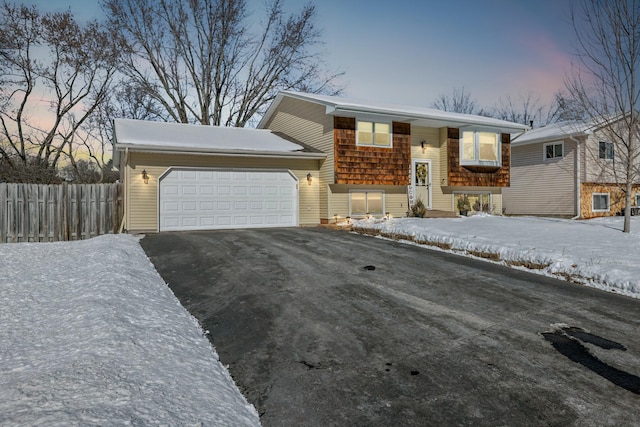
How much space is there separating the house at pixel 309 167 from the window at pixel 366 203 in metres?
0.04

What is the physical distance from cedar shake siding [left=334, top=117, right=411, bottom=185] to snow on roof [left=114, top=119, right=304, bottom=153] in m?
1.73

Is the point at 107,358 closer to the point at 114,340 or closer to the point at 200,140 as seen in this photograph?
the point at 114,340

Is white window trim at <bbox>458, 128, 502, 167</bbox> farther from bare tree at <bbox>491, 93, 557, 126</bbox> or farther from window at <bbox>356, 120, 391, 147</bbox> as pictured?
bare tree at <bbox>491, 93, 557, 126</bbox>

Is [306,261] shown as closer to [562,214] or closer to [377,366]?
[377,366]

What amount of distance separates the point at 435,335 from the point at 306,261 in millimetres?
3931

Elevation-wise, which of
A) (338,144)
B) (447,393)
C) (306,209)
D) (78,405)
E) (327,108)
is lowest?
(447,393)

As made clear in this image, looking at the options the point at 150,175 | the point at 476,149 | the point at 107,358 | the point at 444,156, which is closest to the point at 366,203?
the point at 444,156

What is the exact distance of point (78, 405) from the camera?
2.31 m

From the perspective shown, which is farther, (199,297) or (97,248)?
(97,248)

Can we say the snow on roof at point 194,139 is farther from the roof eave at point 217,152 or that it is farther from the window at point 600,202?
the window at point 600,202

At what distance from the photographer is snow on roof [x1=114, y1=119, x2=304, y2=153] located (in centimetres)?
1273

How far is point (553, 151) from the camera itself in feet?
66.9

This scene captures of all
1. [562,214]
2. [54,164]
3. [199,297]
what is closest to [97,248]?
[199,297]

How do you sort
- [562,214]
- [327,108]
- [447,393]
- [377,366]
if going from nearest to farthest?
[447,393]
[377,366]
[327,108]
[562,214]
